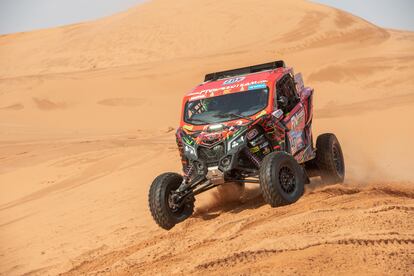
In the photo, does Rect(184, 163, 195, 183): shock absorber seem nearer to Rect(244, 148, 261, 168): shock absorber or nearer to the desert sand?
the desert sand

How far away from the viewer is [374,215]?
20.1 ft

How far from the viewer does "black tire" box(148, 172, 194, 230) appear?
313 inches

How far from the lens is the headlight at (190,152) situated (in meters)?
8.09

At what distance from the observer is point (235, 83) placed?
352 inches

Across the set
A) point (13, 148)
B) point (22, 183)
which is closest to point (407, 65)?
point (13, 148)

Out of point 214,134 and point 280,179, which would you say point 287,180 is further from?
point 214,134

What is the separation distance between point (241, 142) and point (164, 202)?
1.35 m

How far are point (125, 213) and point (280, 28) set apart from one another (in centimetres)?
4128

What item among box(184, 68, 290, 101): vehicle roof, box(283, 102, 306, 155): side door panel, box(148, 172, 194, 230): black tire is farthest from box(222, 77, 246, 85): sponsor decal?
box(148, 172, 194, 230): black tire

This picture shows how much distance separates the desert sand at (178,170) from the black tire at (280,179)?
151mm

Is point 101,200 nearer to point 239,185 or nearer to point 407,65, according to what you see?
point 239,185

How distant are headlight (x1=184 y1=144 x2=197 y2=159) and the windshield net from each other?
0.52 m

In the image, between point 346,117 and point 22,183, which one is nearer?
point 22,183

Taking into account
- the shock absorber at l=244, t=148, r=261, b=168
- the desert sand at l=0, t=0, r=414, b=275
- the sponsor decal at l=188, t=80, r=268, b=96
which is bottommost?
the desert sand at l=0, t=0, r=414, b=275
